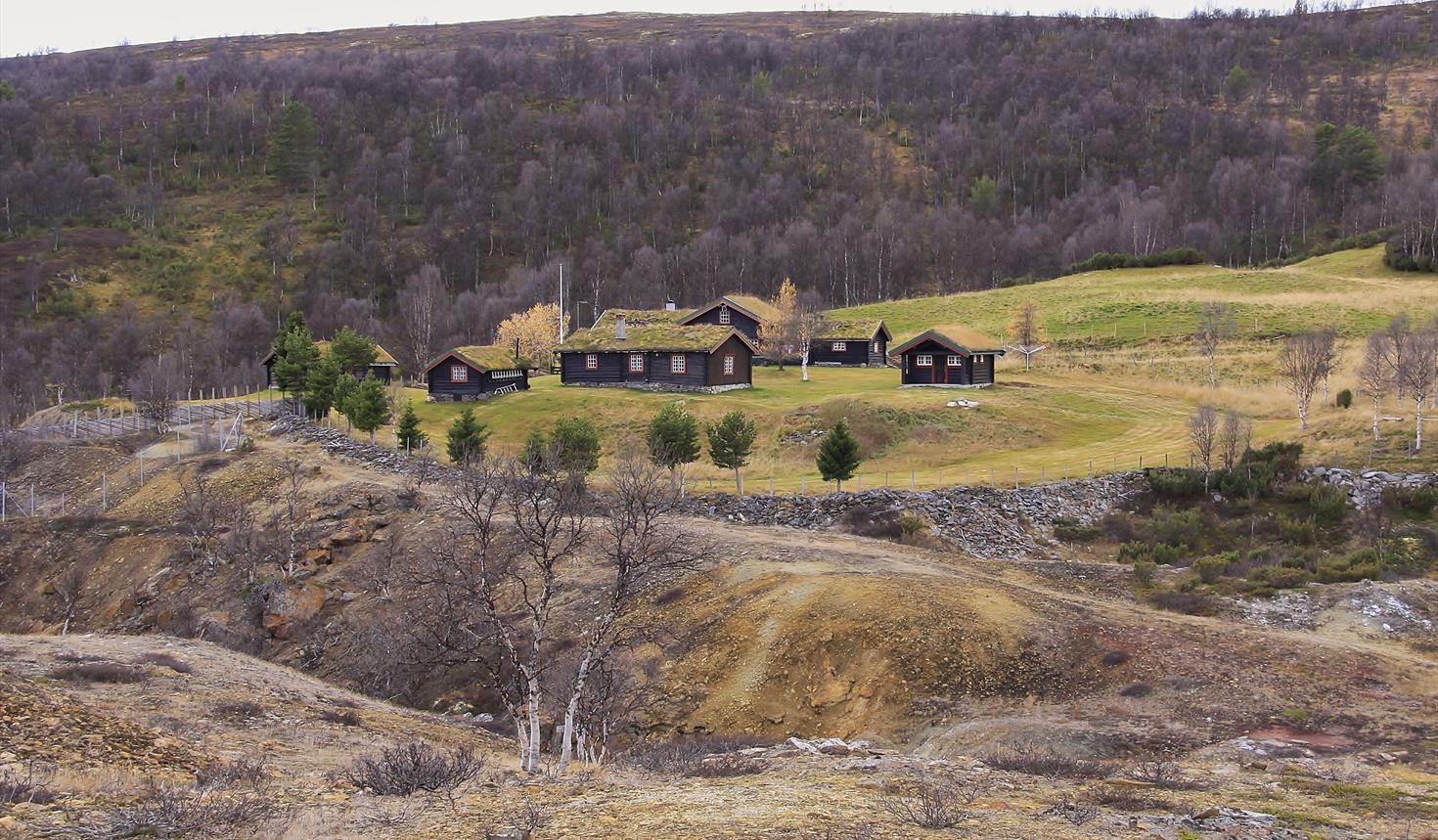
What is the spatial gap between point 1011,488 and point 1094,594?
9597mm

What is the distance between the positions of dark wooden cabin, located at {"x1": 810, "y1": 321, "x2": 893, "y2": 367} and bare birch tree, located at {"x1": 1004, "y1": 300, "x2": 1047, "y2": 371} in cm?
973

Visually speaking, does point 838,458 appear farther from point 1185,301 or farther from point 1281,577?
point 1185,301

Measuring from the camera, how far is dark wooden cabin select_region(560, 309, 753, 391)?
6625 cm

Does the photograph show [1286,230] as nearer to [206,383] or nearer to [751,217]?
[751,217]

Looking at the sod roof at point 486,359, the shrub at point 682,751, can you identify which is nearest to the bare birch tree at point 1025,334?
the sod roof at point 486,359

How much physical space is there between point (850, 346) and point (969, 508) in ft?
146

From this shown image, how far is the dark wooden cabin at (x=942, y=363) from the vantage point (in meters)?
65.8

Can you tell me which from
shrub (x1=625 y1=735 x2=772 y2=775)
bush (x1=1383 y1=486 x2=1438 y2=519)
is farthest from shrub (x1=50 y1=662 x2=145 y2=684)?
bush (x1=1383 y1=486 x2=1438 y2=519)

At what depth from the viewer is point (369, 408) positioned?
54.9 meters

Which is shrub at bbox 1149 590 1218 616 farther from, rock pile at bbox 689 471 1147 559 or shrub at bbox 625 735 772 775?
shrub at bbox 625 735 772 775

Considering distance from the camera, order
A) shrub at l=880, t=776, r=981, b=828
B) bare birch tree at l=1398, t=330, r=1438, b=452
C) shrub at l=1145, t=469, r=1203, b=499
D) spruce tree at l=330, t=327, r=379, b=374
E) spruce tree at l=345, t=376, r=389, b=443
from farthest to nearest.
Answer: spruce tree at l=330, t=327, r=379, b=374, spruce tree at l=345, t=376, r=389, b=443, shrub at l=1145, t=469, r=1203, b=499, bare birch tree at l=1398, t=330, r=1438, b=452, shrub at l=880, t=776, r=981, b=828

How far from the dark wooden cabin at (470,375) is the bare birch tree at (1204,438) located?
3969 centimetres

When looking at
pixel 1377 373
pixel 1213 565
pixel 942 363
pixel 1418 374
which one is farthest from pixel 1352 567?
pixel 942 363

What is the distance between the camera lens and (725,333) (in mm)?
67125
